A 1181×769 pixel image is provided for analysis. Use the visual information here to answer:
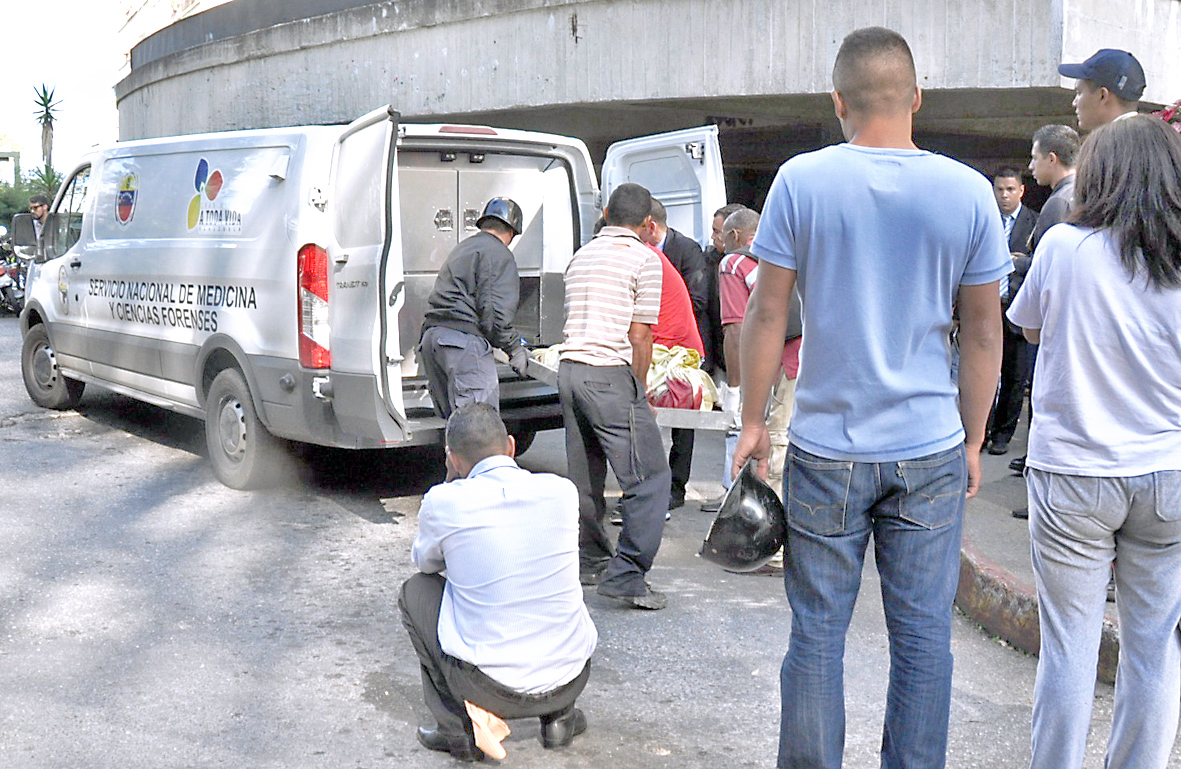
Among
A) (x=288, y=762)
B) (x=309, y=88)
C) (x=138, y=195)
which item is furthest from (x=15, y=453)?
(x=309, y=88)

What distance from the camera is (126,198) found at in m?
8.45

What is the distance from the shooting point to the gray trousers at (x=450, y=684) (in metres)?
3.61

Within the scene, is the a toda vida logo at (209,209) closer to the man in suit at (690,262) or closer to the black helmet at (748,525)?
the man in suit at (690,262)

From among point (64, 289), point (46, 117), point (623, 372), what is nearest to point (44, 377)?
point (64, 289)

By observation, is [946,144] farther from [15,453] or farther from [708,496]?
[15,453]

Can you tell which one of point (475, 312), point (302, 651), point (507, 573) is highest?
point (475, 312)

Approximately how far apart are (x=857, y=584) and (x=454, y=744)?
A: 1.42 meters

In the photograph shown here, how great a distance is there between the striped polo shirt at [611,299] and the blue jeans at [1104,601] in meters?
2.38

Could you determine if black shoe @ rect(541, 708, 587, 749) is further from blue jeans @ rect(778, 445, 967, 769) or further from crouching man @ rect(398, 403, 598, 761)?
blue jeans @ rect(778, 445, 967, 769)

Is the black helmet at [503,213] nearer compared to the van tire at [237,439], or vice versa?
the black helmet at [503,213]

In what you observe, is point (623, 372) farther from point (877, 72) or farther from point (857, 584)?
point (877, 72)

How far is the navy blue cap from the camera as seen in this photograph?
3994 millimetres

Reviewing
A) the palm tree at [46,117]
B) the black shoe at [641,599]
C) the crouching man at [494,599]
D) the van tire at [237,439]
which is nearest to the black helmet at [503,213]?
the van tire at [237,439]

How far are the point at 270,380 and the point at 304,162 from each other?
3.95 feet
